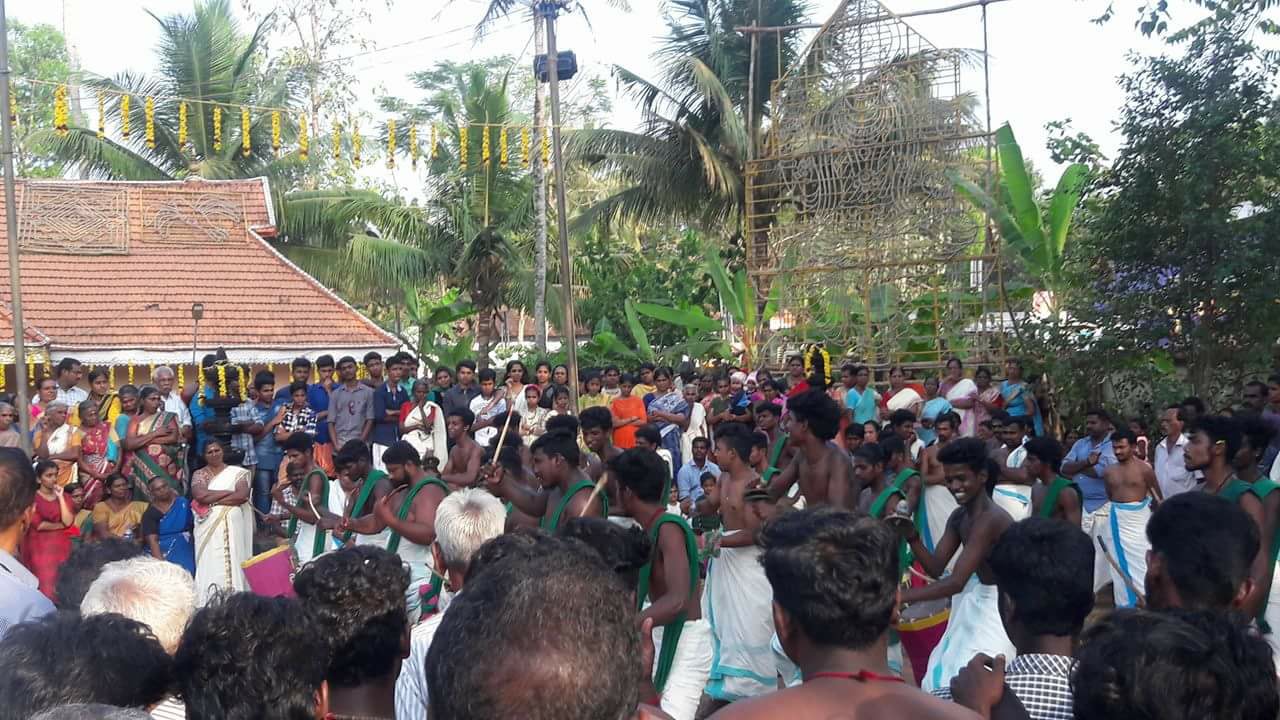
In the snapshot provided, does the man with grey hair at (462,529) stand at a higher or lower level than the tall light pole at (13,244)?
lower

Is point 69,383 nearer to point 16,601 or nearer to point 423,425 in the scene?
point 423,425

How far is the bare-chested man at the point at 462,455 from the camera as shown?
9180mm

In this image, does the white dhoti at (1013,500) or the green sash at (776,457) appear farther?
the green sash at (776,457)

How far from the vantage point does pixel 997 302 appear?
1553 centimetres

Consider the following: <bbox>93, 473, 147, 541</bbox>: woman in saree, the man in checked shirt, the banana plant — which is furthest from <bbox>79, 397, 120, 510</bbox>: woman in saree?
the banana plant

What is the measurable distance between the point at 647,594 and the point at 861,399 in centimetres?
810

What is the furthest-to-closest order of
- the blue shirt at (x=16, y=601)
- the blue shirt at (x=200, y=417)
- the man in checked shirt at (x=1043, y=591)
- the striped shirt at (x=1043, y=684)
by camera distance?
the blue shirt at (x=200, y=417)
the blue shirt at (x=16, y=601)
the man in checked shirt at (x=1043, y=591)
the striped shirt at (x=1043, y=684)

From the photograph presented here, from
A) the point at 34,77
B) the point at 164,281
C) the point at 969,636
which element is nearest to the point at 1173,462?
the point at 969,636

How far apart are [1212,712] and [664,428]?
35.4 feet

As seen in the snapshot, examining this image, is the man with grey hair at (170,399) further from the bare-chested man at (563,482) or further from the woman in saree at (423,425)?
the bare-chested man at (563,482)

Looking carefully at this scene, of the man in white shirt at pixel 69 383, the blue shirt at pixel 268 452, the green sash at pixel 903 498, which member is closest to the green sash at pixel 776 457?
the green sash at pixel 903 498

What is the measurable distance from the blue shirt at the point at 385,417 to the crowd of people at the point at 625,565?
0.02 metres

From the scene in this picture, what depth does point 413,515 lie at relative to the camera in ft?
22.5

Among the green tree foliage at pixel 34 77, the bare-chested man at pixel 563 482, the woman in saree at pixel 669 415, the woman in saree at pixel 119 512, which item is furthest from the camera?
the green tree foliage at pixel 34 77
